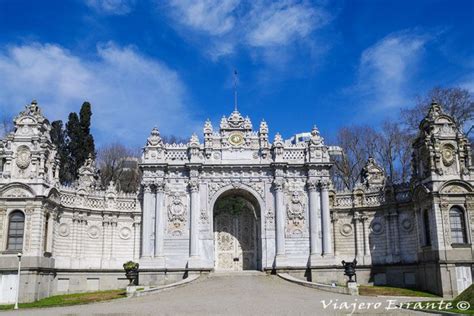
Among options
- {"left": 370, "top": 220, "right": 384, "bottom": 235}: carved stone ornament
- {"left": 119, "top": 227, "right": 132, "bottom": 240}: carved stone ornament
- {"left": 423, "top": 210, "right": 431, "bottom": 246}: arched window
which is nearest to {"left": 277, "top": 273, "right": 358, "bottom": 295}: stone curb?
{"left": 423, "top": 210, "right": 431, "bottom": 246}: arched window

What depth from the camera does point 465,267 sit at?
26828 mm

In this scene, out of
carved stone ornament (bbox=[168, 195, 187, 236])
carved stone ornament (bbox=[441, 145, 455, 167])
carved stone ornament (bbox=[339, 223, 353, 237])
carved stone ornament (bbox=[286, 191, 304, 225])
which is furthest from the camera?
carved stone ornament (bbox=[339, 223, 353, 237])

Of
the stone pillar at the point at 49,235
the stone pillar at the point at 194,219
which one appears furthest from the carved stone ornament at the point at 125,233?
the stone pillar at the point at 49,235

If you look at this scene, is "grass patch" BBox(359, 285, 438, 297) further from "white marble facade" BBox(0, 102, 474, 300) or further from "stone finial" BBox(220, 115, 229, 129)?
"stone finial" BBox(220, 115, 229, 129)

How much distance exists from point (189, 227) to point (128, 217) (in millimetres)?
4792

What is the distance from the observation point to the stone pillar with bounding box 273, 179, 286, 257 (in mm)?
32013

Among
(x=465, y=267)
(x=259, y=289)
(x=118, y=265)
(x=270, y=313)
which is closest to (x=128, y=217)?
(x=118, y=265)

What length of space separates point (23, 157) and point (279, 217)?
619 inches

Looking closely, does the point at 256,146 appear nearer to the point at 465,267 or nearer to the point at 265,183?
the point at 265,183

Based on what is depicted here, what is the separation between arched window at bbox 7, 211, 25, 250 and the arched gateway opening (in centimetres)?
1201

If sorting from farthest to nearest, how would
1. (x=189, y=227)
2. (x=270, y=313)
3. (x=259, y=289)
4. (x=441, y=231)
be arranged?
(x=189, y=227), (x=441, y=231), (x=259, y=289), (x=270, y=313)

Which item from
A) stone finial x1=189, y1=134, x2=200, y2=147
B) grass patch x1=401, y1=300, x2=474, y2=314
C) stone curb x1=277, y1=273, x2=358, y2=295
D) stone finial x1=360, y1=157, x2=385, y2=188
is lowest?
grass patch x1=401, y1=300, x2=474, y2=314

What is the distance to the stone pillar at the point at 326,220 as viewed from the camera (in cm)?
3191

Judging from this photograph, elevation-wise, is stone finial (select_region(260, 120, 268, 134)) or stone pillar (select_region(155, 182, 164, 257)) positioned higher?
stone finial (select_region(260, 120, 268, 134))
